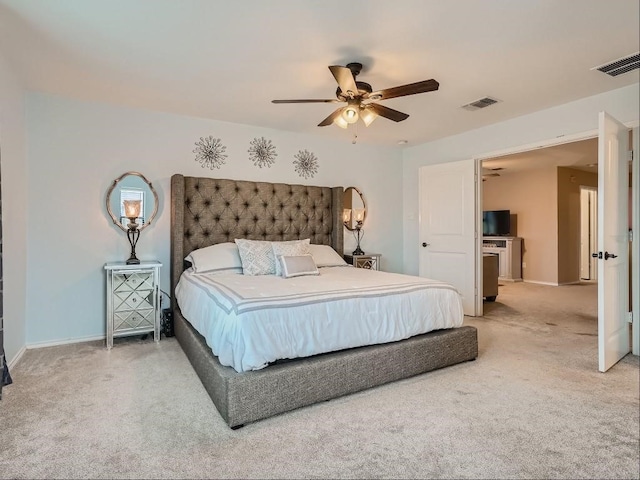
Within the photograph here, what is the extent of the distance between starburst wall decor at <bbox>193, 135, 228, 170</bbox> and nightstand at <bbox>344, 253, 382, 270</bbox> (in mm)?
1875

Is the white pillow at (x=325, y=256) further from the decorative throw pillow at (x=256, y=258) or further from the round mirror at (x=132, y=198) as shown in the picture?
the round mirror at (x=132, y=198)

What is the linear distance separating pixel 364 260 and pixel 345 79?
2582mm

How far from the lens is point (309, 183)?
176 inches

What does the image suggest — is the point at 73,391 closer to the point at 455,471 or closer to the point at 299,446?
the point at 299,446

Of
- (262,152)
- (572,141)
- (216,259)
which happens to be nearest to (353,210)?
(262,152)

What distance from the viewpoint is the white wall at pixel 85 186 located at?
10.3 feet

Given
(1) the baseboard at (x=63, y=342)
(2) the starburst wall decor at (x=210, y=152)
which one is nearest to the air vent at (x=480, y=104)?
(2) the starburst wall decor at (x=210, y=152)

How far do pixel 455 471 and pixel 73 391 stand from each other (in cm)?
224

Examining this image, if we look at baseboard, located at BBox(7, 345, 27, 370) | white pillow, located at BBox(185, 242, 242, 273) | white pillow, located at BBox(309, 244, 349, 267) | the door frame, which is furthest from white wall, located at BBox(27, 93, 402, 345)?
the door frame

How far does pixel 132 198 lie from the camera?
3482 millimetres

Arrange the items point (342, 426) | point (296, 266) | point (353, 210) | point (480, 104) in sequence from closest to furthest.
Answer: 1. point (342, 426)
2. point (296, 266)
3. point (480, 104)
4. point (353, 210)

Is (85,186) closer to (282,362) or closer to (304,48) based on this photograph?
(304,48)

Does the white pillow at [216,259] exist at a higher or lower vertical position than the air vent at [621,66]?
lower

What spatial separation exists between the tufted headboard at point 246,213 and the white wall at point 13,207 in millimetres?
1162
